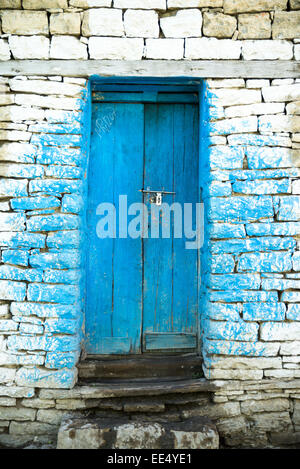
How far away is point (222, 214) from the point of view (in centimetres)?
276

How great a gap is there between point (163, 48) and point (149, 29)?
0.62ft

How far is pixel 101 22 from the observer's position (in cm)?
274

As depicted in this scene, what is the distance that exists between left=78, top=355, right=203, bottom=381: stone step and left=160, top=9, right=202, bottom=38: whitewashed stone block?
2697mm

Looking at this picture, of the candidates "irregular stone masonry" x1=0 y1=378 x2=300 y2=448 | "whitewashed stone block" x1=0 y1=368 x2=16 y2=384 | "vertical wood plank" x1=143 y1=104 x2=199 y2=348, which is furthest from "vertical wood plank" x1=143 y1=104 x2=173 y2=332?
"whitewashed stone block" x1=0 y1=368 x2=16 y2=384

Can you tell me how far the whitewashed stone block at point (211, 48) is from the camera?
276cm

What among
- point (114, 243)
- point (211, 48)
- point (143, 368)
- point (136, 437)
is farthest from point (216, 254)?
point (211, 48)

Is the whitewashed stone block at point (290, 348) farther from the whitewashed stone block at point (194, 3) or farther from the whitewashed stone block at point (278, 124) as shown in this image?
the whitewashed stone block at point (194, 3)

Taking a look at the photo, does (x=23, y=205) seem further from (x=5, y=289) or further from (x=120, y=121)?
(x=120, y=121)

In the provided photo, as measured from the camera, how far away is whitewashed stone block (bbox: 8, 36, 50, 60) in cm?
273

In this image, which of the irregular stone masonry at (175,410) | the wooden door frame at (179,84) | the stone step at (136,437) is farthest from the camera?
the wooden door frame at (179,84)

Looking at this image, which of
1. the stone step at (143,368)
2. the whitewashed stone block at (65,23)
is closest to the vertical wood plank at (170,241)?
the stone step at (143,368)

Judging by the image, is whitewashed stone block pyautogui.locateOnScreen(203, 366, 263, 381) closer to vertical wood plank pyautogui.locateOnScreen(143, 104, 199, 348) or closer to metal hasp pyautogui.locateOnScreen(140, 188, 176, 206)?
vertical wood plank pyautogui.locateOnScreen(143, 104, 199, 348)
